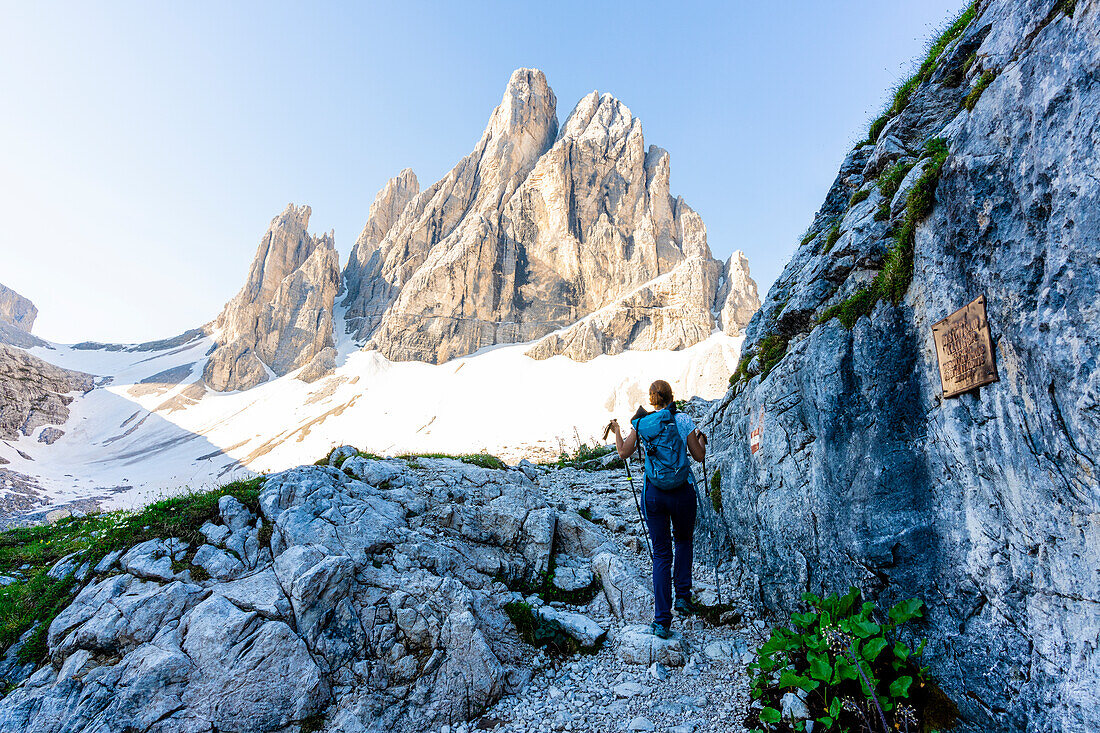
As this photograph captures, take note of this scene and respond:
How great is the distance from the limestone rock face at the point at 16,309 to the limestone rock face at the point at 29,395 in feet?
346

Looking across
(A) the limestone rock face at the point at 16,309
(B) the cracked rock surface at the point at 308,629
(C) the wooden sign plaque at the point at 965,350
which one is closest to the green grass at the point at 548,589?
(B) the cracked rock surface at the point at 308,629

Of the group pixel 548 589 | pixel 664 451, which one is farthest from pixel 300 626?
pixel 664 451

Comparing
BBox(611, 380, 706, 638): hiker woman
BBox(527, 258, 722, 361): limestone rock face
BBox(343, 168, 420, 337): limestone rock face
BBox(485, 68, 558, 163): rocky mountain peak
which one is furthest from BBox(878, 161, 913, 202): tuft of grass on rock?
BBox(485, 68, 558, 163): rocky mountain peak

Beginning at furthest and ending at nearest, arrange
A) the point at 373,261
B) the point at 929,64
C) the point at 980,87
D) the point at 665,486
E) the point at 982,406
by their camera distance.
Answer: the point at 373,261
the point at 929,64
the point at 665,486
the point at 980,87
the point at 982,406

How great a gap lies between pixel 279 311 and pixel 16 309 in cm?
12027

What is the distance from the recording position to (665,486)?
5781 millimetres

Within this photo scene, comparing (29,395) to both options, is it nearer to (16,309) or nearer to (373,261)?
(373,261)

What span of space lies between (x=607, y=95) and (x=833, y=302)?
106 m

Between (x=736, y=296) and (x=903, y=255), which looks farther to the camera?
(x=736, y=296)

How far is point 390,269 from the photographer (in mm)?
93125

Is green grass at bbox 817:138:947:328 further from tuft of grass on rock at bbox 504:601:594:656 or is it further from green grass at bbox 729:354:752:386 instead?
tuft of grass on rock at bbox 504:601:594:656

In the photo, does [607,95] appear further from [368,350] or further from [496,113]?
[368,350]

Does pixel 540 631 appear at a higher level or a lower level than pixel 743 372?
lower

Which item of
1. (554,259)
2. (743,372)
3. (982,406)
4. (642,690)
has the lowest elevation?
(642,690)
